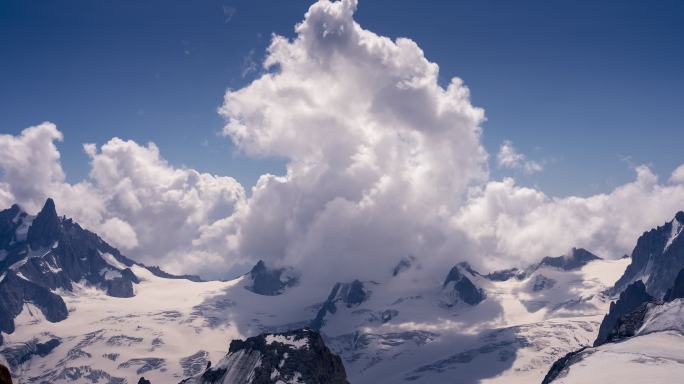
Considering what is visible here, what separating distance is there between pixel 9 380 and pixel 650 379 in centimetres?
18866

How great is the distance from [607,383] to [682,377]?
22.2m

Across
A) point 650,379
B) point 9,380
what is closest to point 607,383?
point 650,379

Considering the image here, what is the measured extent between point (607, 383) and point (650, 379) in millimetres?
12934

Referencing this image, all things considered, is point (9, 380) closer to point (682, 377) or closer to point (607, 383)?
point (607, 383)

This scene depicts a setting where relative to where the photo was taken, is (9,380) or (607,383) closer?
(9,380)

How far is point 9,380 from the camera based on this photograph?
6225cm

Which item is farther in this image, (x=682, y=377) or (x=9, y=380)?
(x=682, y=377)

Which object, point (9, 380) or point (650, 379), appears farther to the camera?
point (650, 379)

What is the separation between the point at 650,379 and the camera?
199 m

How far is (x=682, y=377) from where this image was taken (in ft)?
651

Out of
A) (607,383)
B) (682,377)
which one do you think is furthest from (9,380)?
(682,377)

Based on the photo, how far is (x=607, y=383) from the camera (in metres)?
199

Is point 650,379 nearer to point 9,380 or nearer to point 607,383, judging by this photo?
point 607,383

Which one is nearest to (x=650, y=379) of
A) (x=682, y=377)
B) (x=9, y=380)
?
Answer: (x=682, y=377)
